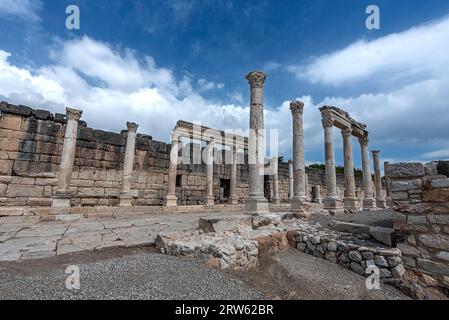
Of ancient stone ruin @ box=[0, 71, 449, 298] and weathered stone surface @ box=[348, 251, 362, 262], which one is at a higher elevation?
ancient stone ruin @ box=[0, 71, 449, 298]

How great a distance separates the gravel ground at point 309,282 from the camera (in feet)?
12.3

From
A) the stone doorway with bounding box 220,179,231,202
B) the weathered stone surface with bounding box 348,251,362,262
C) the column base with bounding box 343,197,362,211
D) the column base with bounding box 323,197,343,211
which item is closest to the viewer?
the weathered stone surface with bounding box 348,251,362,262

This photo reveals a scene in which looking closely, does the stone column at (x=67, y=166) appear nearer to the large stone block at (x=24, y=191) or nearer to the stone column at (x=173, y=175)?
the large stone block at (x=24, y=191)

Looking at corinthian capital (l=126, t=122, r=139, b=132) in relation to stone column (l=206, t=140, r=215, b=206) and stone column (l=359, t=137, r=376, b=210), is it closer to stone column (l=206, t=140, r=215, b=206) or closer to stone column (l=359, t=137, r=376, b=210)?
stone column (l=206, t=140, r=215, b=206)

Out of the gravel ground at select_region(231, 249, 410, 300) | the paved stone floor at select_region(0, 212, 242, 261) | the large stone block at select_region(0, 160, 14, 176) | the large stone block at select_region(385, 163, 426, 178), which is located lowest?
the gravel ground at select_region(231, 249, 410, 300)

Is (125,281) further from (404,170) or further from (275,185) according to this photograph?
(275,185)

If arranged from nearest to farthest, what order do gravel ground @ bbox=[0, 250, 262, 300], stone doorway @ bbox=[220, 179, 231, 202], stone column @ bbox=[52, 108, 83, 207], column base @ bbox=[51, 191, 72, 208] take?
gravel ground @ bbox=[0, 250, 262, 300] → column base @ bbox=[51, 191, 72, 208] → stone column @ bbox=[52, 108, 83, 207] → stone doorway @ bbox=[220, 179, 231, 202]

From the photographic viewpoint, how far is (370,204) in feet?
45.1

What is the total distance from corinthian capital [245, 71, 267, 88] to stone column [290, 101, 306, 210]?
110 inches

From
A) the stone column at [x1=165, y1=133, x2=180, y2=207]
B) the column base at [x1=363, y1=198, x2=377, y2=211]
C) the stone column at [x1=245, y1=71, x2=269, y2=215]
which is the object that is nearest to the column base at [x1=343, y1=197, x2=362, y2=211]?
the column base at [x1=363, y1=198, x2=377, y2=211]

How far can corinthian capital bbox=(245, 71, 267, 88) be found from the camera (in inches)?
320

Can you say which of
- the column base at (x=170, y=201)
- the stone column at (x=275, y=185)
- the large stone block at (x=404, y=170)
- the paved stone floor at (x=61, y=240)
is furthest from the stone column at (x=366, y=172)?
the paved stone floor at (x=61, y=240)

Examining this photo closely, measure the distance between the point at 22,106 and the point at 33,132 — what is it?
1.25 meters
